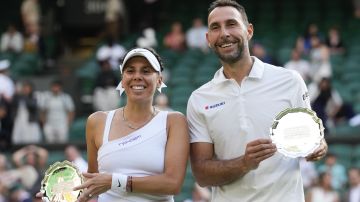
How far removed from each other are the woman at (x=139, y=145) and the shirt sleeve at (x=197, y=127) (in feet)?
0.23

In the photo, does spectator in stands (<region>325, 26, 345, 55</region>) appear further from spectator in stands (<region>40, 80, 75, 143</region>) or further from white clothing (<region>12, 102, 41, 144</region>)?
white clothing (<region>12, 102, 41, 144</region>)

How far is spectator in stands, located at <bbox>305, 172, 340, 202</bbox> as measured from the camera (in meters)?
10.4

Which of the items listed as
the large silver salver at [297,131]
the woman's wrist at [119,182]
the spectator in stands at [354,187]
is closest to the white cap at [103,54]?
the spectator in stands at [354,187]

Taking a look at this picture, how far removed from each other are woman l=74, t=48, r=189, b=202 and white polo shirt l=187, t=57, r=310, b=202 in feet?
0.47

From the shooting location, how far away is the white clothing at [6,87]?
46.4 ft

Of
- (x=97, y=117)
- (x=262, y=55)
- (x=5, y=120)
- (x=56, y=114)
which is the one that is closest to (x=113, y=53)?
(x=56, y=114)

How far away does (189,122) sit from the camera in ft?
15.7

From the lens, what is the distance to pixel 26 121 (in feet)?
45.5

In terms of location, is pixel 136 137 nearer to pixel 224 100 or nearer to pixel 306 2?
pixel 224 100

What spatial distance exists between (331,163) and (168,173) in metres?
6.89

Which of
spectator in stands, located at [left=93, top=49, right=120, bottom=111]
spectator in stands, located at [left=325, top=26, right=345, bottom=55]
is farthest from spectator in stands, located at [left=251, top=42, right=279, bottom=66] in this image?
spectator in stands, located at [left=93, top=49, right=120, bottom=111]

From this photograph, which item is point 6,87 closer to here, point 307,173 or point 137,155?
point 307,173

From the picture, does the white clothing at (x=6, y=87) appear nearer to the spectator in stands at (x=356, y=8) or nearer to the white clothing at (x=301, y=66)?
the white clothing at (x=301, y=66)

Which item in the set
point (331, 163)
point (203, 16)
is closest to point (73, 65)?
point (203, 16)
